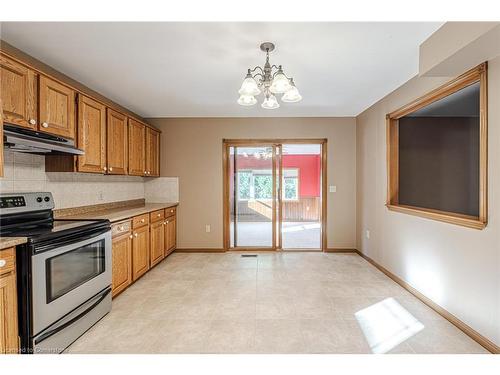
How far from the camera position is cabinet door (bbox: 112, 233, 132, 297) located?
2838 mm

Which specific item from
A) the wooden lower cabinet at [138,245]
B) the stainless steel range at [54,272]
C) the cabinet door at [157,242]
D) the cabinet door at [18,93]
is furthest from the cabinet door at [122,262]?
the cabinet door at [18,93]

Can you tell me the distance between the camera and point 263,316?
2.46 meters

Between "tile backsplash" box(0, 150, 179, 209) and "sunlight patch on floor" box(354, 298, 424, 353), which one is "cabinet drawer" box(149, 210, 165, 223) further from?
"sunlight patch on floor" box(354, 298, 424, 353)

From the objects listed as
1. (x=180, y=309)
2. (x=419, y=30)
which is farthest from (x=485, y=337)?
(x=180, y=309)

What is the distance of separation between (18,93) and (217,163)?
9.93 ft

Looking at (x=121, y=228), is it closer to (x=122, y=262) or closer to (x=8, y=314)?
(x=122, y=262)

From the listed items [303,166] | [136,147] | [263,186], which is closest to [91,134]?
[136,147]

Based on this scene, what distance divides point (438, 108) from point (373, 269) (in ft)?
7.53

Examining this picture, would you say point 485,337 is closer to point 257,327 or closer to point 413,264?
point 413,264

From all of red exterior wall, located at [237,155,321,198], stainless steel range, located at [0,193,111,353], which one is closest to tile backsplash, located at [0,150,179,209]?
stainless steel range, located at [0,193,111,353]

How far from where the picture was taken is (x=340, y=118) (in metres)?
4.75

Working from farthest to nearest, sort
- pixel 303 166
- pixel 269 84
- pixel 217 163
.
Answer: pixel 303 166 < pixel 217 163 < pixel 269 84

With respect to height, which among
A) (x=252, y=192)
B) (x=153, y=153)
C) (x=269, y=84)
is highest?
(x=269, y=84)

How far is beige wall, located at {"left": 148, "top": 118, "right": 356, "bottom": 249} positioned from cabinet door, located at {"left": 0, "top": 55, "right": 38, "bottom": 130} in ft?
8.81
